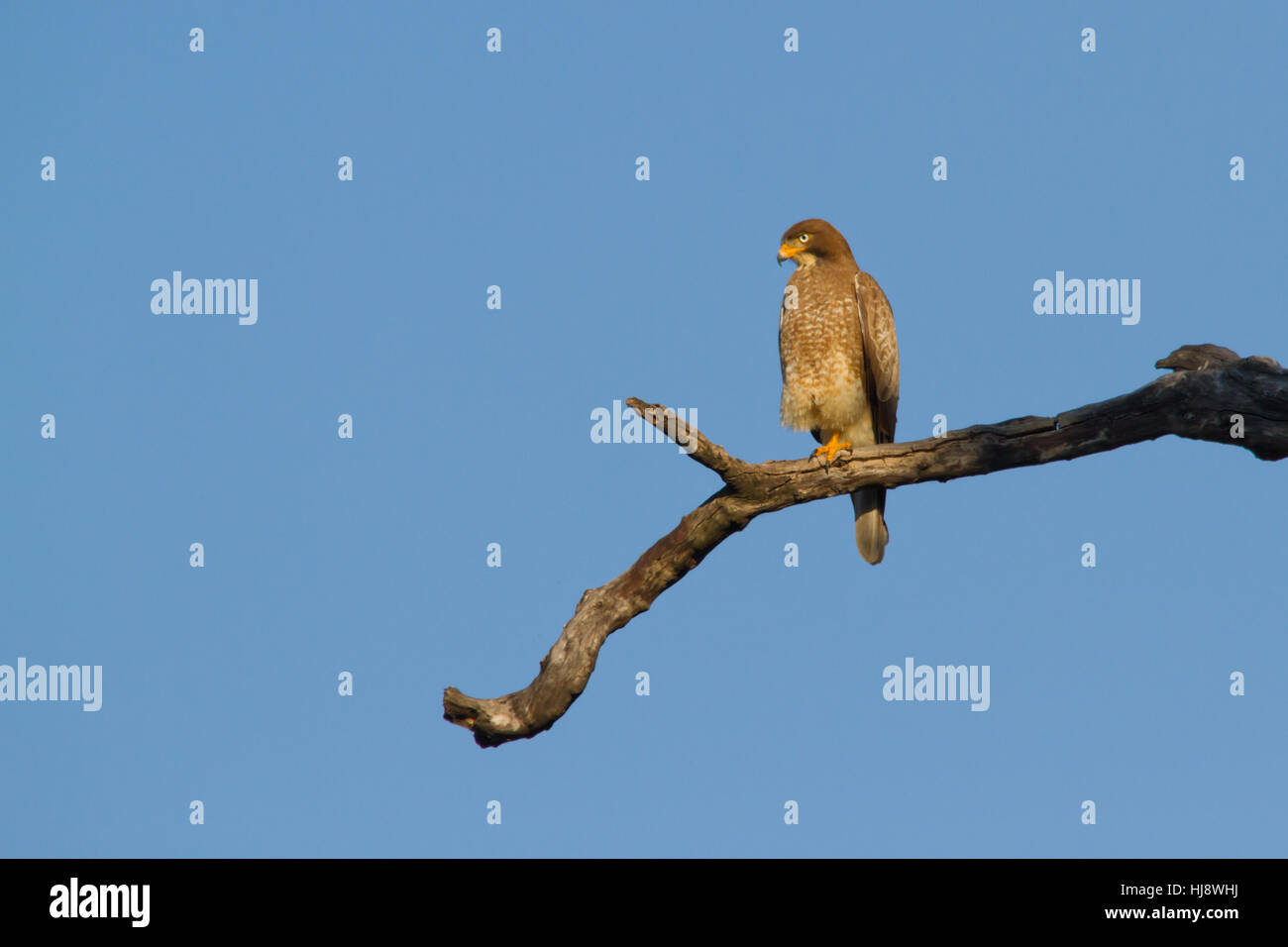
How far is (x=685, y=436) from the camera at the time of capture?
7383mm

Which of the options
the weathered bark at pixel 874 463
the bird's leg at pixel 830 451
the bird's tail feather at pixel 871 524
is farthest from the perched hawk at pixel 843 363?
the weathered bark at pixel 874 463

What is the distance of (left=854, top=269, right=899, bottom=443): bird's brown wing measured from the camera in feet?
30.8

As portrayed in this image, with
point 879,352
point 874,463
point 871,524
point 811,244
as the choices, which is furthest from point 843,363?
point 874,463

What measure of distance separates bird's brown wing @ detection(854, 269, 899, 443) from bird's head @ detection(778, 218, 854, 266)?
327mm

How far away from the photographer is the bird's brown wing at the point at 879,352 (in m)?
9.38

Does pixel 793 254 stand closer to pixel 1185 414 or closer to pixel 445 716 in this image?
pixel 1185 414

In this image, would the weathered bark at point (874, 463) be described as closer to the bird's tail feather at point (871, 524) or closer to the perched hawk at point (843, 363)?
the bird's tail feather at point (871, 524)

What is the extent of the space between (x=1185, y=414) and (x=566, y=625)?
4.31 m

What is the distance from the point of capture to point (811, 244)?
984 centimetres

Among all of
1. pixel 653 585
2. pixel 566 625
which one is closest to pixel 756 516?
pixel 653 585

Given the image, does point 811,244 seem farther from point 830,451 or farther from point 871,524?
point 871,524

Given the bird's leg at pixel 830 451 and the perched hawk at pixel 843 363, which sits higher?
the perched hawk at pixel 843 363

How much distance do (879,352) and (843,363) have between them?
299mm
